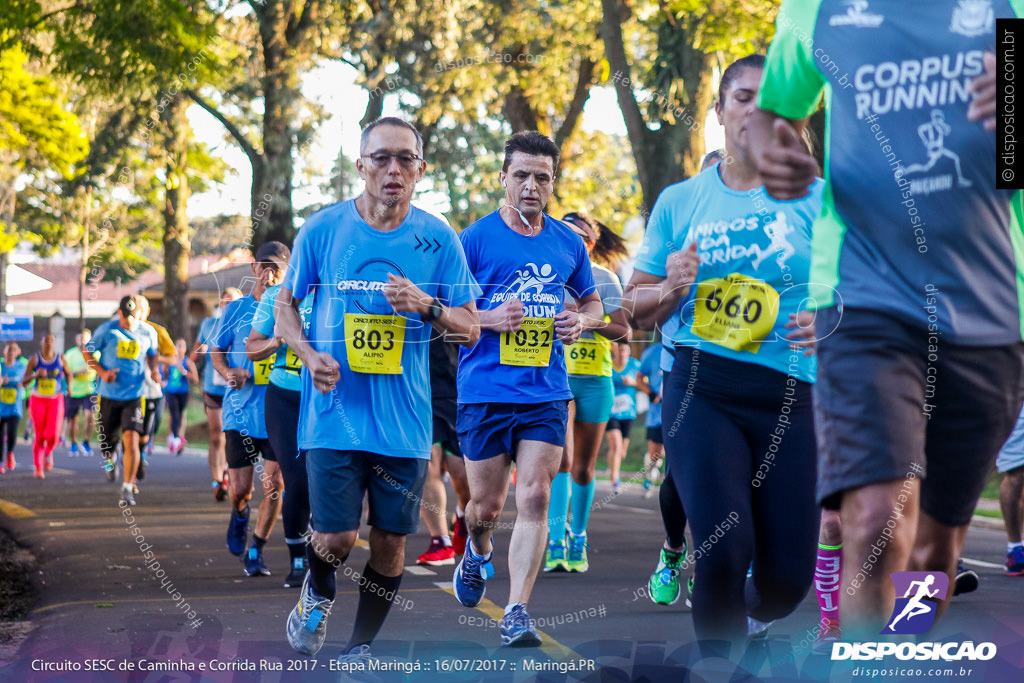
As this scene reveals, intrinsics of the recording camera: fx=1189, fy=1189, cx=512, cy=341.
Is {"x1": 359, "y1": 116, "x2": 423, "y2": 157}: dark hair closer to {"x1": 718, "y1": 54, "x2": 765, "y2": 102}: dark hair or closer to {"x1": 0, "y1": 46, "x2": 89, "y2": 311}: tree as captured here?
{"x1": 718, "y1": 54, "x2": 765, "y2": 102}: dark hair

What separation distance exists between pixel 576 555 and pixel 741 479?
3.85 meters

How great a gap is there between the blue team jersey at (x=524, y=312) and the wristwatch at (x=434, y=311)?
0.85m

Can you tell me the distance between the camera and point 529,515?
5277 millimetres

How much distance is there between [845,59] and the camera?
9.68 feet

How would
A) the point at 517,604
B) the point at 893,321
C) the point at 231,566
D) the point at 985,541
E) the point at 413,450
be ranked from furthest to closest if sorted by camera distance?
the point at 985,541, the point at 231,566, the point at 517,604, the point at 413,450, the point at 893,321

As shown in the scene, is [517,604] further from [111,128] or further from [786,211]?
[111,128]

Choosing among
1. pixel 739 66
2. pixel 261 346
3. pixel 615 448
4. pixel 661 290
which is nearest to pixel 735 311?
pixel 661 290

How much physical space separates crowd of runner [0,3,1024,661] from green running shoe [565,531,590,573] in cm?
3

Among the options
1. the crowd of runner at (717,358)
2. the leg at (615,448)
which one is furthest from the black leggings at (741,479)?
the leg at (615,448)

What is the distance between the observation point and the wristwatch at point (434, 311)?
4535 mm

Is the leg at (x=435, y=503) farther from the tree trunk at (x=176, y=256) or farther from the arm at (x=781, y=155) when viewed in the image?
the tree trunk at (x=176, y=256)

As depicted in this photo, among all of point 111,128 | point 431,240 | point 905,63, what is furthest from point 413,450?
point 111,128

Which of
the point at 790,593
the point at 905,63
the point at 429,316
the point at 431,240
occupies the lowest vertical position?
the point at 790,593

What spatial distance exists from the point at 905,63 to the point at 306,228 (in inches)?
98.0
